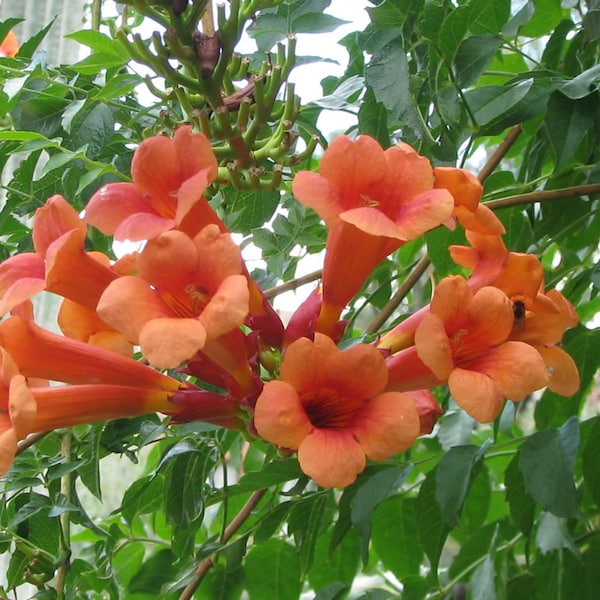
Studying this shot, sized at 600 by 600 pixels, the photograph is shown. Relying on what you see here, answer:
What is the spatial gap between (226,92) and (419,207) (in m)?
0.34

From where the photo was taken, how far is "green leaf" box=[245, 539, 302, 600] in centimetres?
132

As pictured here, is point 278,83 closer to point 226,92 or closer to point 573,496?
point 226,92

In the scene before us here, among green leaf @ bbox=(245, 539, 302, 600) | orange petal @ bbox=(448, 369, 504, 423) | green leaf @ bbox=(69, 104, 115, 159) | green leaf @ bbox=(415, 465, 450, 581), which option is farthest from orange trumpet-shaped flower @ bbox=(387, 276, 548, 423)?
green leaf @ bbox=(245, 539, 302, 600)

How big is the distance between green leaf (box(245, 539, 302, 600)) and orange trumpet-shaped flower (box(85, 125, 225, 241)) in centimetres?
77

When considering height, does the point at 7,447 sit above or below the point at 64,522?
above

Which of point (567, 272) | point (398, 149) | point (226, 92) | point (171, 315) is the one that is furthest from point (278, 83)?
point (567, 272)

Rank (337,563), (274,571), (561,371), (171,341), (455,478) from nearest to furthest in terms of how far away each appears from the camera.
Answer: (171,341)
(561,371)
(455,478)
(274,571)
(337,563)

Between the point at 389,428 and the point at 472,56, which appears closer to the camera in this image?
the point at 389,428

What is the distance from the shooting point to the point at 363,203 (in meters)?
0.71

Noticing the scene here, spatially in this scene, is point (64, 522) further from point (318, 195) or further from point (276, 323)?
point (318, 195)

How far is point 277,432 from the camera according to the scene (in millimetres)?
592

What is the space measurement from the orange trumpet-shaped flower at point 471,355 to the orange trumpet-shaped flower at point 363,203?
0.22ft

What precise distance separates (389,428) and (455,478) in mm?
434

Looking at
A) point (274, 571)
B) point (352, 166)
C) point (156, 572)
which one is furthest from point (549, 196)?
point (156, 572)
